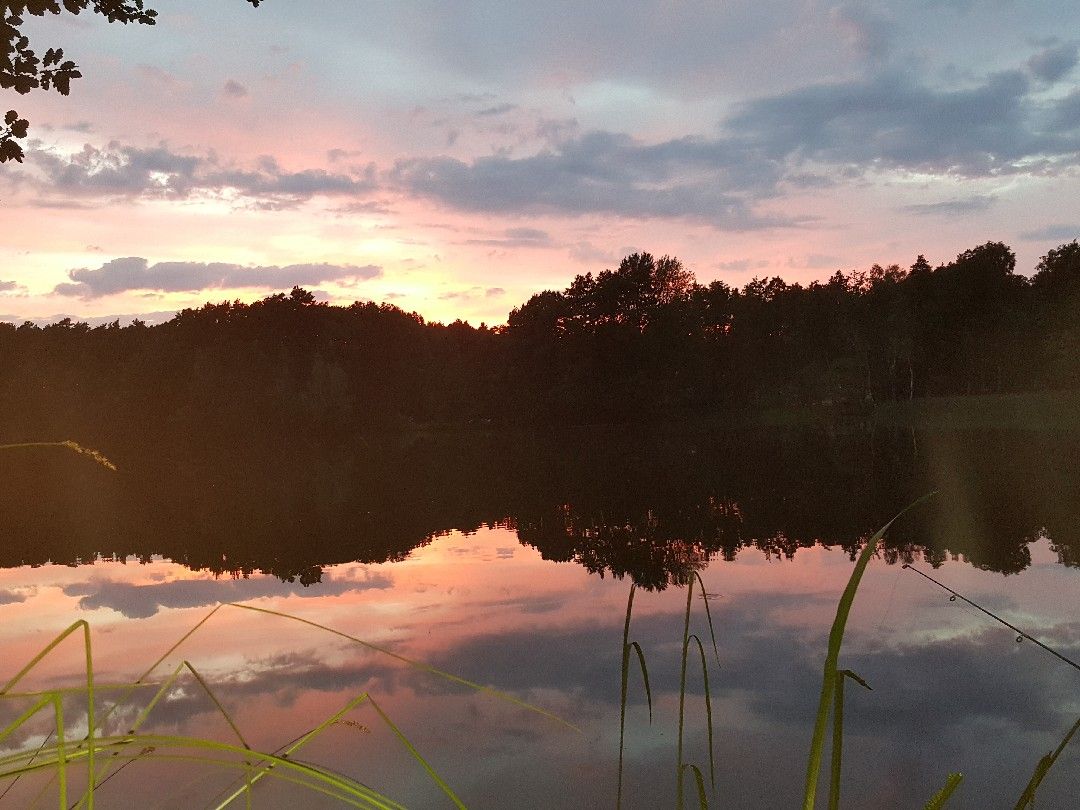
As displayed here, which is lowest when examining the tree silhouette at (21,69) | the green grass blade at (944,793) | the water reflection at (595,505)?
the water reflection at (595,505)

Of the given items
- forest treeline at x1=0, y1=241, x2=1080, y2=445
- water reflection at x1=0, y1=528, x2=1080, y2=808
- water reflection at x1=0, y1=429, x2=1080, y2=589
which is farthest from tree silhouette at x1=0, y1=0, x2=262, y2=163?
forest treeline at x1=0, y1=241, x2=1080, y2=445

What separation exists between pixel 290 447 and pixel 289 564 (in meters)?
41.2

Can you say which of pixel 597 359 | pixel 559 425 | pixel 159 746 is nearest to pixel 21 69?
pixel 159 746

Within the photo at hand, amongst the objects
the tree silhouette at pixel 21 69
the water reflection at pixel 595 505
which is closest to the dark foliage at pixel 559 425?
the water reflection at pixel 595 505

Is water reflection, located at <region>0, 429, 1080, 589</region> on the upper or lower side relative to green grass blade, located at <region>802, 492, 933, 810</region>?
lower

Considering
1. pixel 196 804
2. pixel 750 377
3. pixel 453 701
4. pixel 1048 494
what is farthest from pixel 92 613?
pixel 750 377

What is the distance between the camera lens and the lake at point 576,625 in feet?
20.5

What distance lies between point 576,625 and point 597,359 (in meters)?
61.0

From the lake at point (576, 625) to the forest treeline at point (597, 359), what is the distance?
4261 centimetres

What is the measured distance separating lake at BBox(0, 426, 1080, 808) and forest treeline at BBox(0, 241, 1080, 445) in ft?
140

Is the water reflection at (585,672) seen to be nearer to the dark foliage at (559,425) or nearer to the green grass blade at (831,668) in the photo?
the dark foliage at (559,425)

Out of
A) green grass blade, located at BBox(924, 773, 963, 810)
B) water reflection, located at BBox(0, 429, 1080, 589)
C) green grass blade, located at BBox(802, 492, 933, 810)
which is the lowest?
water reflection, located at BBox(0, 429, 1080, 589)

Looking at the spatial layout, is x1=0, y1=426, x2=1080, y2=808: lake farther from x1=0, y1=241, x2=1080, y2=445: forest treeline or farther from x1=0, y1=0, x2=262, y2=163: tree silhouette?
x1=0, y1=241, x2=1080, y2=445: forest treeline

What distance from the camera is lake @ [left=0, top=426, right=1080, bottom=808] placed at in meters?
6.26
